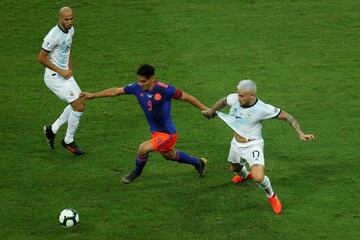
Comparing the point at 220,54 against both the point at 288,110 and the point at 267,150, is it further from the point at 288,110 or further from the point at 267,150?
the point at 267,150

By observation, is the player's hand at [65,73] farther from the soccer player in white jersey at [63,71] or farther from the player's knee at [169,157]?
the player's knee at [169,157]

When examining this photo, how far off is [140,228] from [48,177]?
2.37m

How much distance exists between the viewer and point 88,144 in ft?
49.0

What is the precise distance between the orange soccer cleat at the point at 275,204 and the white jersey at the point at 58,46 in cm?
444

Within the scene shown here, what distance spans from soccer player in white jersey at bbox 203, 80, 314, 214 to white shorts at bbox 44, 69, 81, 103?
262cm

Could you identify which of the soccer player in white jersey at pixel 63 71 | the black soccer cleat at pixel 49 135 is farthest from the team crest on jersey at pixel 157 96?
the black soccer cleat at pixel 49 135

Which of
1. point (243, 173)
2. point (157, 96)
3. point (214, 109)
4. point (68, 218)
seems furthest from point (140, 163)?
point (68, 218)

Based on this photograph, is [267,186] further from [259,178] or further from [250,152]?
[250,152]

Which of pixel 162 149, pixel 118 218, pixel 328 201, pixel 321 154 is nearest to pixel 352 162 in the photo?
pixel 321 154

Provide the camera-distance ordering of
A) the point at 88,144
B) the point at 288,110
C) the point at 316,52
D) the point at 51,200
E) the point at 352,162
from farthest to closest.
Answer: the point at 316,52, the point at 288,110, the point at 88,144, the point at 352,162, the point at 51,200

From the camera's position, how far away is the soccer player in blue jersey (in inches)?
502

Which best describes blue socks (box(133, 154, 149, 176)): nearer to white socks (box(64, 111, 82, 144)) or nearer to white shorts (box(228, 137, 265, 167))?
white shorts (box(228, 137, 265, 167))

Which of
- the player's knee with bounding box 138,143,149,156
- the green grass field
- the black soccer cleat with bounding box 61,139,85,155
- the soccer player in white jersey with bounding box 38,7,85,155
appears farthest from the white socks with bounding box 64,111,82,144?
the player's knee with bounding box 138,143,149,156

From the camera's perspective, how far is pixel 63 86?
1437cm
